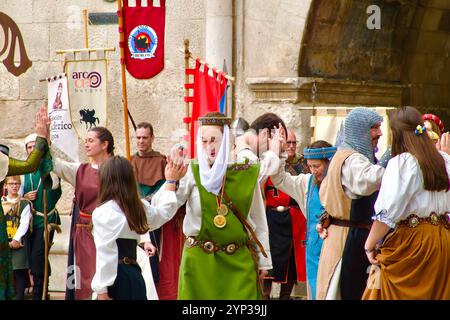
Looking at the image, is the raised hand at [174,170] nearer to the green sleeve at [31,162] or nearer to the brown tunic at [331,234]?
the brown tunic at [331,234]

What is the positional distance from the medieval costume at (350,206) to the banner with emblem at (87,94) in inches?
101

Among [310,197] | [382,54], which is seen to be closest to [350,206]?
[310,197]

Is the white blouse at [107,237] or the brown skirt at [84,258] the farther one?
the brown skirt at [84,258]

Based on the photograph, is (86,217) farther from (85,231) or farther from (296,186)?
(296,186)

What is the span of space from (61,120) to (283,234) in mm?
2139

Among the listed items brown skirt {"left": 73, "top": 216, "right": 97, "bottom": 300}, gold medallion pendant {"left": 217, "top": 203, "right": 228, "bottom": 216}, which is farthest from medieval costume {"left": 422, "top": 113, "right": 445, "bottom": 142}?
brown skirt {"left": 73, "top": 216, "right": 97, "bottom": 300}

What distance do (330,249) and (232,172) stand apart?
3.12 feet

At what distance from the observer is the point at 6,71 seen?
12.0 m

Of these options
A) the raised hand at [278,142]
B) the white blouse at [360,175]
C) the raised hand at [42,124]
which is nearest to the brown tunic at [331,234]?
the white blouse at [360,175]

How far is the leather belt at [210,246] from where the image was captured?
7555 mm

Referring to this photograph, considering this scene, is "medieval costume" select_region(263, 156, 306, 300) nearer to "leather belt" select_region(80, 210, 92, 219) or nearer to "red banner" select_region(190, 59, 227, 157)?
"red banner" select_region(190, 59, 227, 157)

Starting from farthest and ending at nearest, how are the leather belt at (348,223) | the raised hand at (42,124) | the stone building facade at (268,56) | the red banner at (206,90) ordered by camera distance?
the stone building facade at (268,56) → the red banner at (206,90) → the raised hand at (42,124) → the leather belt at (348,223)

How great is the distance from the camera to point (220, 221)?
7527mm

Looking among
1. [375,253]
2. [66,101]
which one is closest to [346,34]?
[66,101]
